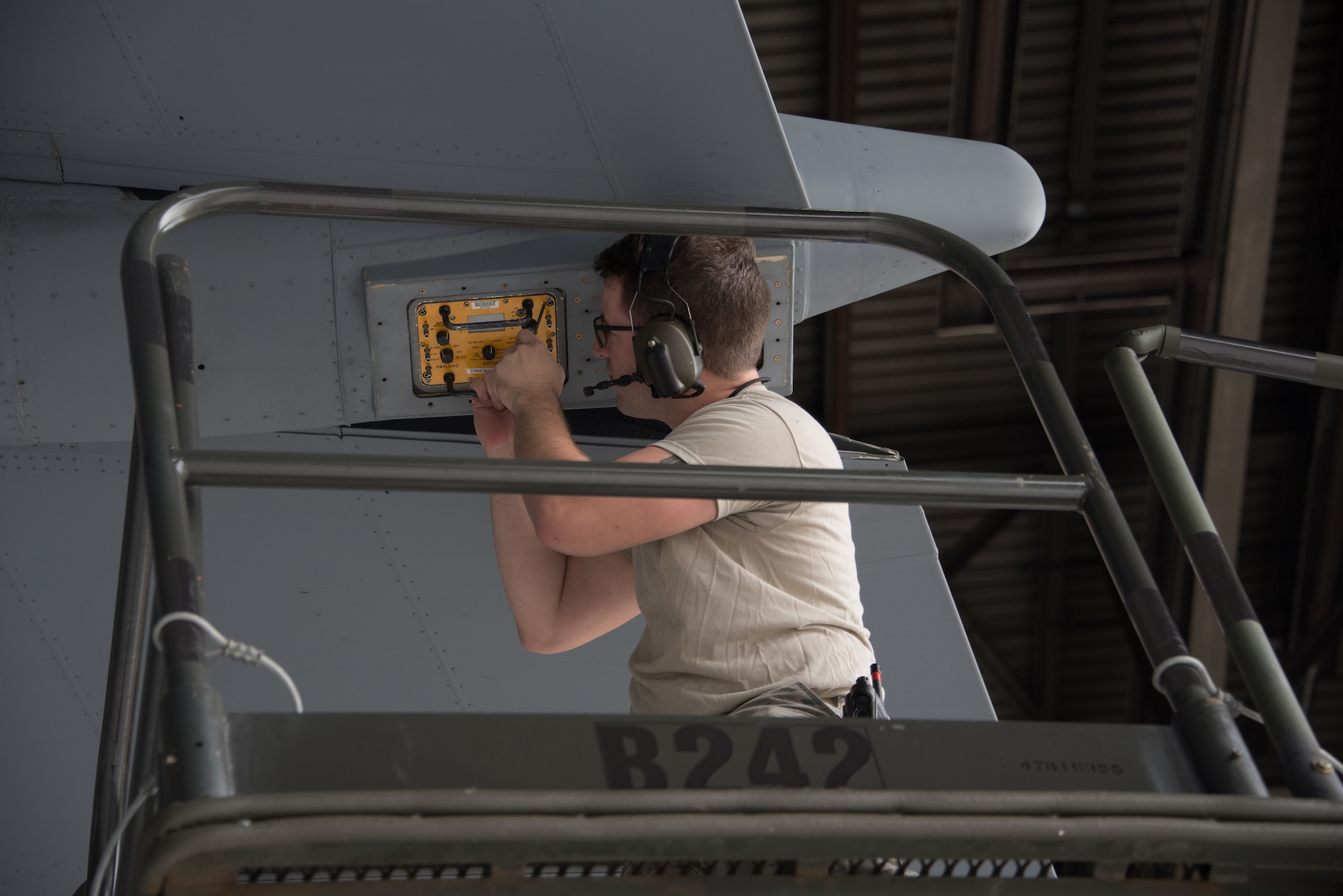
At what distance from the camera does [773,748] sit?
1193 millimetres

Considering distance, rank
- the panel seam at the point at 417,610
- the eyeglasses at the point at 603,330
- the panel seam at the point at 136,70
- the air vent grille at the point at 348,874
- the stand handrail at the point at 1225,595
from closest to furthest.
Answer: the air vent grille at the point at 348,874 → the stand handrail at the point at 1225,595 → the panel seam at the point at 136,70 → the eyeglasses at the point at 603,330 → the panel seam at the point at 417,610

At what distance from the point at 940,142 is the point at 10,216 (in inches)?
85.9

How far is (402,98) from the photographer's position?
7.55ft

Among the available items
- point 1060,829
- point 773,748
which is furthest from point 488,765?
point 1060,829

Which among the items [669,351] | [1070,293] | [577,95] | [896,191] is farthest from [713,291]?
[1070,293]

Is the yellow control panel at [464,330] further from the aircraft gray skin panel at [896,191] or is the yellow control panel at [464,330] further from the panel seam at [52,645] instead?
the panel seam at [52,645]

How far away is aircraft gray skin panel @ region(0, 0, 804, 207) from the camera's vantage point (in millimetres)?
2205

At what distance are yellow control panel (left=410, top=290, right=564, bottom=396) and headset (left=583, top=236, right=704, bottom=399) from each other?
12.9 inches

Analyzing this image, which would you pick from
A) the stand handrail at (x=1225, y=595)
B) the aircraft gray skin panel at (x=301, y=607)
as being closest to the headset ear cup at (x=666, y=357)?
the aircraft gray skin panel at (x=301, y=607)

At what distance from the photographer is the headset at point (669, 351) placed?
2080 millimetres

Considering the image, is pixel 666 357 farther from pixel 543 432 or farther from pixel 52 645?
pixel 52 645

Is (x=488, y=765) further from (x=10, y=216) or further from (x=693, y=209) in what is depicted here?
(x=10, y=216)

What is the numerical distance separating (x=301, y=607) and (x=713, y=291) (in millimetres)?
1368

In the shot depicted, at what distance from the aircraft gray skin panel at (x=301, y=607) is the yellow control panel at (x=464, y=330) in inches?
12.6
